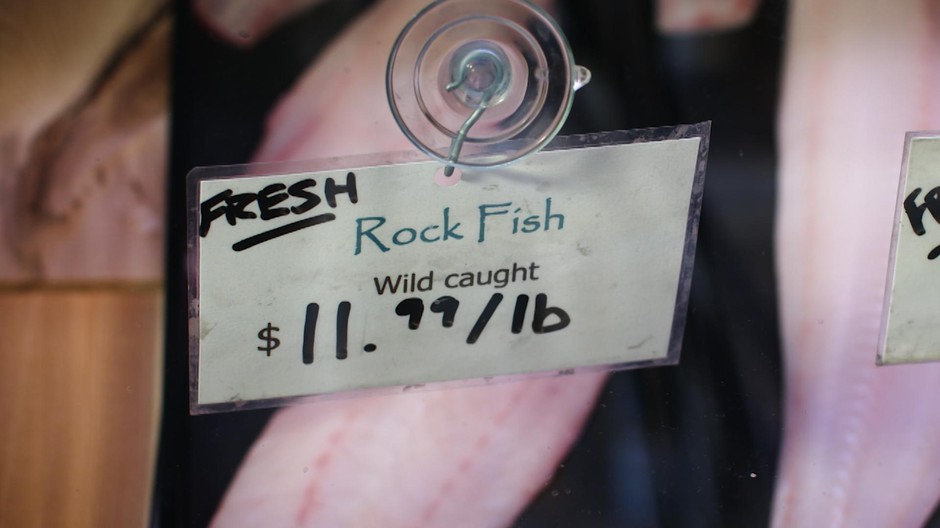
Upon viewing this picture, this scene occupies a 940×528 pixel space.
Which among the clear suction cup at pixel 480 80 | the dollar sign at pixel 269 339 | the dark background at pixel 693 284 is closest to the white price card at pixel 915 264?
the dark background at pixel 693 284

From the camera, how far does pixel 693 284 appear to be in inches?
26.2

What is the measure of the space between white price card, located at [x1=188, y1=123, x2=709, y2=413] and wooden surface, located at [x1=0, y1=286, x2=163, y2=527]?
0.11ft

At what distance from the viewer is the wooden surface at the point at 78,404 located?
583 mm

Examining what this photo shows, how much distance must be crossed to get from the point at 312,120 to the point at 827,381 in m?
0.40

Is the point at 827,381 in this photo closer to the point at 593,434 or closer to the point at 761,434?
the point at 761,434

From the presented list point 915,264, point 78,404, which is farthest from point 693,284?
point 78,404

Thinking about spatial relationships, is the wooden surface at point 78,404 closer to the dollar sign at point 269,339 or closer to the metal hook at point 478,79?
the dollar sign at point 269,339

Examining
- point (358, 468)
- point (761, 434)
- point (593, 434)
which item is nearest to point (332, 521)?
point (358, 468)

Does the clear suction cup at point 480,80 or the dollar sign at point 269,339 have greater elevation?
the clear suction cup at point 480,80

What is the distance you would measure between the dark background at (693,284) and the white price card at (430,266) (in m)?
0.01

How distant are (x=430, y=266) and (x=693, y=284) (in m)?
0.18

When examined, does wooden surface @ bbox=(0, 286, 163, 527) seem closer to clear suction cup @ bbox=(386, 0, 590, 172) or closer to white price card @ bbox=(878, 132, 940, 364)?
clear suction cup @ bbox=(386, 0, 590, 172)

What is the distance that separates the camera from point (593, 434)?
693 millimetres

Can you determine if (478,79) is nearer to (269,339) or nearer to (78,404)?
→ (269,339)
